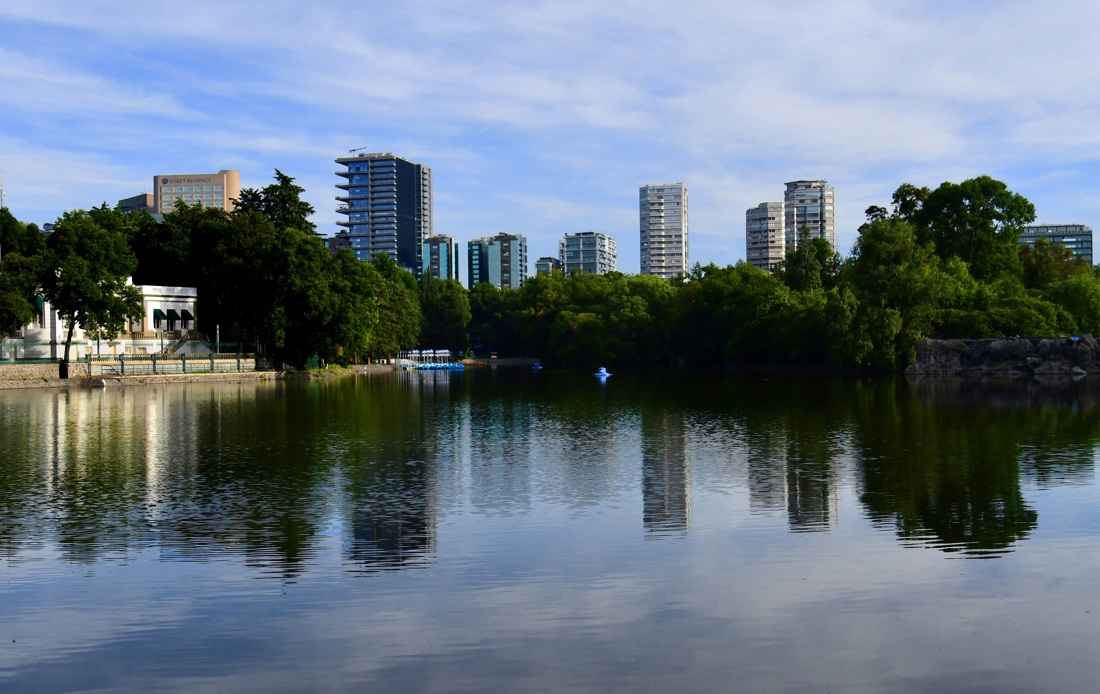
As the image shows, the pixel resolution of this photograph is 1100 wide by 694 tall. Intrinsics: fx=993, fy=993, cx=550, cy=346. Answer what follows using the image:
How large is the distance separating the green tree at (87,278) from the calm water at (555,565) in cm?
4422

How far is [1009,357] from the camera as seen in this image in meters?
78.8

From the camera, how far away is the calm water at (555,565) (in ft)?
33.1

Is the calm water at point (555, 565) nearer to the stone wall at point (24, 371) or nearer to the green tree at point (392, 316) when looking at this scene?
the stone wall at point (24, 371)

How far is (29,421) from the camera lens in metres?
39.8

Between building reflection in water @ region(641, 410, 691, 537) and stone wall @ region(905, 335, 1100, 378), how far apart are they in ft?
166

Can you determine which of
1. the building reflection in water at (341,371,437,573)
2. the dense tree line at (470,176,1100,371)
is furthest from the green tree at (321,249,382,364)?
the building reflection in water at (341,371,437,573)

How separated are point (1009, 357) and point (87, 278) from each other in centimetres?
6976

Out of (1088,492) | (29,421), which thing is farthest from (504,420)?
(1088,492)

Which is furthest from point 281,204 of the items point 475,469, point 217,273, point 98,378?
point 475,469

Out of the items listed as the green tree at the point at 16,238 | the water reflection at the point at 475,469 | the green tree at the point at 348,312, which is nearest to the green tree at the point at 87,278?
the green tree at the point at 16,238

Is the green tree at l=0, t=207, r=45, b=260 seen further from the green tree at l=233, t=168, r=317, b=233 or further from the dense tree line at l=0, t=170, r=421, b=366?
the green tree at l=233, t=168, r=317, b=233

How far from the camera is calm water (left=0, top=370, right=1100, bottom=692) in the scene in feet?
33.1

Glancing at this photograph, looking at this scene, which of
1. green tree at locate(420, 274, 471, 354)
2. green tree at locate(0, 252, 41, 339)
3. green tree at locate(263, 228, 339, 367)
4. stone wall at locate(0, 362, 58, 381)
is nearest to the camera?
green tree at locate(0, 252, 41, 339)

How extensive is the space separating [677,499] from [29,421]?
1208 inches
